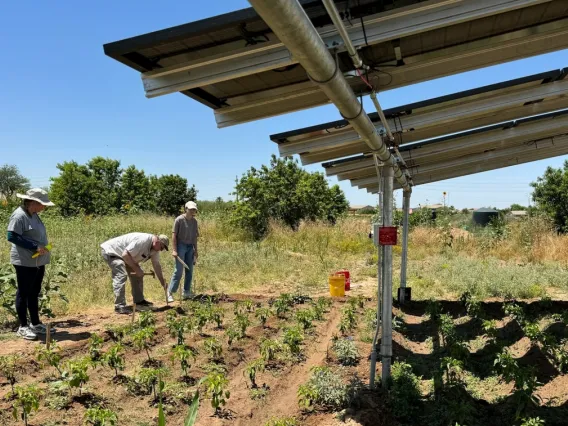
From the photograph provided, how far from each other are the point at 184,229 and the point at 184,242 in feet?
0.82

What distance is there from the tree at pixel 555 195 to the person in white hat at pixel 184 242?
14900mm

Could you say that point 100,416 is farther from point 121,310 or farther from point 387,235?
point 121,310

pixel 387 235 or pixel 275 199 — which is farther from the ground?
pixel 275 199

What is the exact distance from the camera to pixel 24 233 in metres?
5.71

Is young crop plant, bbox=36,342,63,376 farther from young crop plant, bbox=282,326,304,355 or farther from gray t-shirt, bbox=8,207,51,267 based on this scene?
young crop plant, bbox=282,326,304,355

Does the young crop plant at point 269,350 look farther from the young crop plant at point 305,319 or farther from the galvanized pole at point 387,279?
the galvanized pole at point 387,279

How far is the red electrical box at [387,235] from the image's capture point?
418cm

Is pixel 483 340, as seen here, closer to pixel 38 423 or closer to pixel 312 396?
pixel 312 396

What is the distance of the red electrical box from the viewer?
13.7 feet

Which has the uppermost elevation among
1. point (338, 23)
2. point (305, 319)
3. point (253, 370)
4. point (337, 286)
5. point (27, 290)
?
point (338, 23)

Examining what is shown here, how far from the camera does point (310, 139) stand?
16.7 ft

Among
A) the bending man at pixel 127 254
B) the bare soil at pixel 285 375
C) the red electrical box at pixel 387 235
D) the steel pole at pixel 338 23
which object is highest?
the steel pole at pixel 338 23

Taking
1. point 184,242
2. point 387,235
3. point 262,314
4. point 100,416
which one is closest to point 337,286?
point 262,314

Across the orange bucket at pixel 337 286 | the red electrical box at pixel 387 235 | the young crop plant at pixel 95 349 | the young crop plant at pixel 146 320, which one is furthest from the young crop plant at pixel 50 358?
the orange bucket at pixel 337 286
